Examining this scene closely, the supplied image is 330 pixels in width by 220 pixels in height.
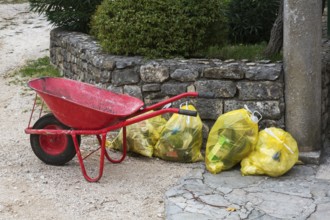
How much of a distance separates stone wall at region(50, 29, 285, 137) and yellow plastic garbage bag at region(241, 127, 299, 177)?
0.42 metres

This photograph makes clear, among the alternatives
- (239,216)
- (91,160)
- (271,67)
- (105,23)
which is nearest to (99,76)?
(105,23)

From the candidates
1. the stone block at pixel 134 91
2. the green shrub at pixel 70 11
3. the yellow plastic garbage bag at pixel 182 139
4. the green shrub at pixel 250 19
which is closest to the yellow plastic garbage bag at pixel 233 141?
the yellow plastic garbage bag at pixel 182 139

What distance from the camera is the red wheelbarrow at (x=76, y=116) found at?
6.08m

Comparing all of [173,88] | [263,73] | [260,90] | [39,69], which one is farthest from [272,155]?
[39,69]

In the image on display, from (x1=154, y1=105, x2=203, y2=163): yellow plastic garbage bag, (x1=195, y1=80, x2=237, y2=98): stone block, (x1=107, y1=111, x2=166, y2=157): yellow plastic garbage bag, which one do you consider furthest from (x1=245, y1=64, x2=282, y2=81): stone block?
(x1=107, y1=111, x2=166, y2=157): yellow plastic garbage bag

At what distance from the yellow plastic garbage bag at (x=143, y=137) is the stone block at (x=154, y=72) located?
0.42 meters

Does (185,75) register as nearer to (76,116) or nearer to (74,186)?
(76,116)

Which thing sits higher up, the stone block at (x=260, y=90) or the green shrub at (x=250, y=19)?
the green shrub at (x=250, y=19)

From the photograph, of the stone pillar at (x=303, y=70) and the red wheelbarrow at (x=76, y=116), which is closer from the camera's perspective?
the red wheelbarrow at (x=76, y=116)

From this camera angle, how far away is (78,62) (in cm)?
876

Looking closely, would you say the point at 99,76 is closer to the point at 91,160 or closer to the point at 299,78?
the point at 91,160

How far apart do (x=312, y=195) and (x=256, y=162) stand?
651mm

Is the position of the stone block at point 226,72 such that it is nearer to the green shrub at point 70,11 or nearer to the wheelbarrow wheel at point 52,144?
the wheelbarrow wheel at point 52,144

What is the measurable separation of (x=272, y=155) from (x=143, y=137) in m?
1.28
